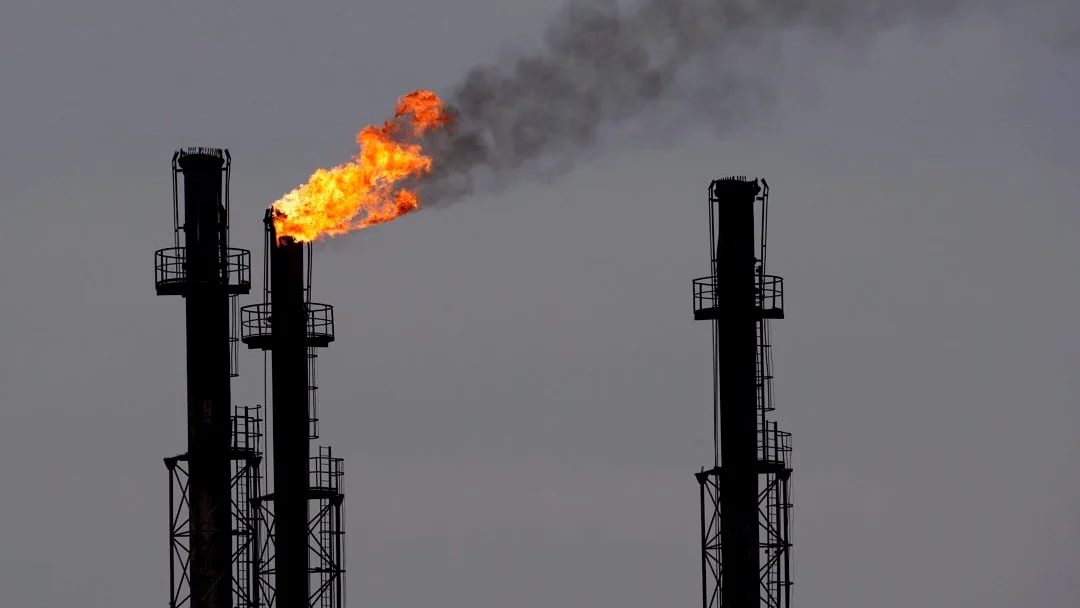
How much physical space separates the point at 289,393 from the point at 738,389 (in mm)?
12645

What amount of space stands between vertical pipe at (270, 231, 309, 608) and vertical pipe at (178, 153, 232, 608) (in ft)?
9.54

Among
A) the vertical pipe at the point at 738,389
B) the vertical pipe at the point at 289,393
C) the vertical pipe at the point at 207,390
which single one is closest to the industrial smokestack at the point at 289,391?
the vertical pipe at the point at 289,393

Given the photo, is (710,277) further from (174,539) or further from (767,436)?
(174,539)

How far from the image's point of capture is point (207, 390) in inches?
3263

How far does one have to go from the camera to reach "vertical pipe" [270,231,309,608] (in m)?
86.1

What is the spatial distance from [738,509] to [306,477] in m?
12.4

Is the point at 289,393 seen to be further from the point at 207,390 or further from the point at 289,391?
the point at 207,390

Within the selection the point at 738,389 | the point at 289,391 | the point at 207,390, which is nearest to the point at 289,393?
the point at 289,391

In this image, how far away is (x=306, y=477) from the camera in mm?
86938

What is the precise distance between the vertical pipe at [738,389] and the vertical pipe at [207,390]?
44.2 feet

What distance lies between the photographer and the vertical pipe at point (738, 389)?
3287 inches

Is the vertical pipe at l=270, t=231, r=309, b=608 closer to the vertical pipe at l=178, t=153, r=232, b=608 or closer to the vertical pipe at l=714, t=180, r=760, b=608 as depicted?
the vertical pipe at l=178, t=153, r=232, b=608

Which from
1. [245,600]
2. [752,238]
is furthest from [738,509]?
[245,600]

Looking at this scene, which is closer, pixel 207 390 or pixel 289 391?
pixel 207 390
